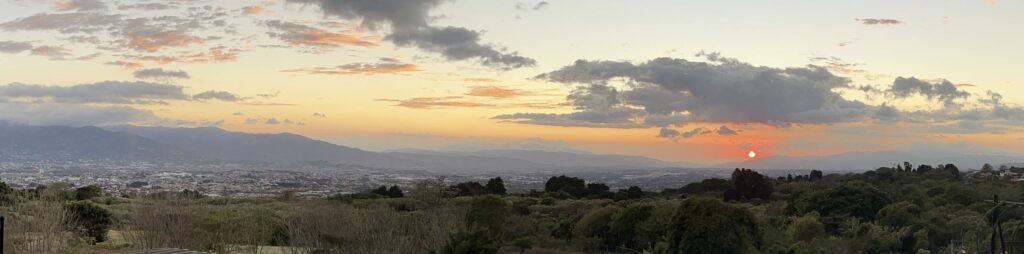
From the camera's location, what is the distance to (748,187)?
185 ft

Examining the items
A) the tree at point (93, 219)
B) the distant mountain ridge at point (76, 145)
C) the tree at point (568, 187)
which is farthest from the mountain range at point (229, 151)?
the tree at point (93, 219)

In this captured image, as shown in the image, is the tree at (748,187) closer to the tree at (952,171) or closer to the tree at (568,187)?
the tree at (568,187)

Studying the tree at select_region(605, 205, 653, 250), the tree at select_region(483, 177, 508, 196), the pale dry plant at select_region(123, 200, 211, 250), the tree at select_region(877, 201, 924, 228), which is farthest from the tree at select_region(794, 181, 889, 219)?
the pale dry plant at select_region(123, 200, 211, 250)

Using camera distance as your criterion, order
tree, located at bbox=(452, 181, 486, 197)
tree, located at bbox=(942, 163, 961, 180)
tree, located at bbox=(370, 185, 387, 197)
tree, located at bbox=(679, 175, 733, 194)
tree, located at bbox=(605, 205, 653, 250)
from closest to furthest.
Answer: tree, located at bbox=(605, 205, 653, 250) → tree, located at bbox=(370, 185, 387, 197) → tree, located at bbox=(452, 181, 486, 197) → tree, located at bbox=(679, 175, 733, 194) → tree, located at bbox=(942, 163, 961, 180)

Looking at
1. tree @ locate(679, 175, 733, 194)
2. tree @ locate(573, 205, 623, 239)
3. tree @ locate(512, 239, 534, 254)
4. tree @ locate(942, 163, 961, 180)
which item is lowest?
tree @ locate(512, 239, 534, 254)

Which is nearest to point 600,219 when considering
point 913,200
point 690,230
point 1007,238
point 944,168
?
point 690,230

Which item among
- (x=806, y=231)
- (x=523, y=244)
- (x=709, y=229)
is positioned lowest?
(x=523, y=244)

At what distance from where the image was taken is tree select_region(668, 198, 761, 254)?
84.9 ft

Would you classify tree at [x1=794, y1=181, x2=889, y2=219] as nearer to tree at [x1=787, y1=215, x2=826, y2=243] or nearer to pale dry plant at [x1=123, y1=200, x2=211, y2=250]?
tree at [x1=787, y1=215, x2=826, y2=243]

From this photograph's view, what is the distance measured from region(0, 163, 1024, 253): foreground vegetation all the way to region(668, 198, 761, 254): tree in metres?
0.04

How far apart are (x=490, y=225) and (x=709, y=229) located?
25.7 ft

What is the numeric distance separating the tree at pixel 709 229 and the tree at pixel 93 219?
1931 centimetres

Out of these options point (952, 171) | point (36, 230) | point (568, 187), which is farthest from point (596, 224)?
point (952, 171)

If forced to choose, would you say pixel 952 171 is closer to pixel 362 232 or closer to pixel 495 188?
pixel 495 188
